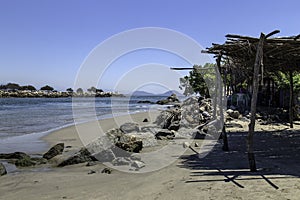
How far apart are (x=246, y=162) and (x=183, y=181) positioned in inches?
87.6

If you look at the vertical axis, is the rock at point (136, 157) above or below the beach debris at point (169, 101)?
below

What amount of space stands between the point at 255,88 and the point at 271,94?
628 inches

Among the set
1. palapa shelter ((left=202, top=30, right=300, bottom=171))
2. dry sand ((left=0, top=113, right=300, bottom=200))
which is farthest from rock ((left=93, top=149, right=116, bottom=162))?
palapa shelter ((left=202, top=30, right=300, bottom=171))

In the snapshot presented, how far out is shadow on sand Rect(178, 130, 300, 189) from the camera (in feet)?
19.4

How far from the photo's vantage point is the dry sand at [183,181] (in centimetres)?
509

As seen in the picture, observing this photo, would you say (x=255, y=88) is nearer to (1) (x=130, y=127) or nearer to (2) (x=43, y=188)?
(2) (x=43, y=188)

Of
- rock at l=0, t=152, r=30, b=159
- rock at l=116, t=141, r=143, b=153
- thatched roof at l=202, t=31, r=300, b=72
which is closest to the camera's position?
thatched roof at l=202, t=31, r=300, b=72

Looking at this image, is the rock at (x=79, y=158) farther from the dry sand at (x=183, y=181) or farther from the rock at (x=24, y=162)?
the rock at (x=24, y=162)

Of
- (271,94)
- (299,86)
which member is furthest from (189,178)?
(271,94)

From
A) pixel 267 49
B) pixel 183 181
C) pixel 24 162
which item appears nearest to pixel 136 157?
pixel 183 181

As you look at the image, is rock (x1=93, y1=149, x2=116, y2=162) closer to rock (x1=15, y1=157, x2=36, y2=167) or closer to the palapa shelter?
rock (x1=15, y1=157, x2=36, y2=167)

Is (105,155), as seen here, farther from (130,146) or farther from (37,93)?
(37,93)

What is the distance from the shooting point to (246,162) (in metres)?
7.26

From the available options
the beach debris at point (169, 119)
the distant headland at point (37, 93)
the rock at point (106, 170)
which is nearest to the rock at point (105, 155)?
the rock at point (106, 170)
